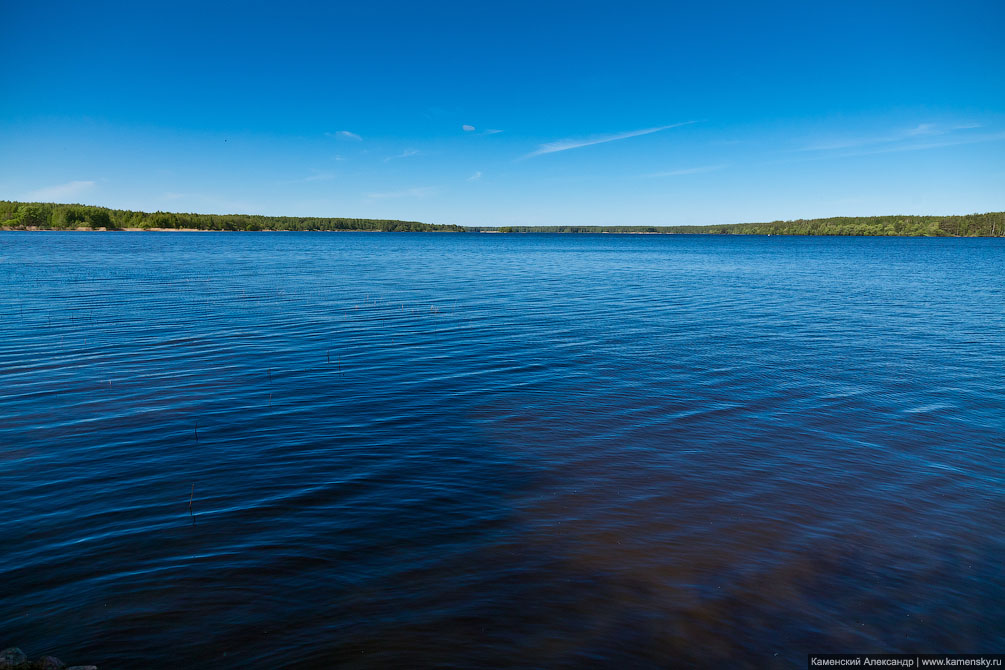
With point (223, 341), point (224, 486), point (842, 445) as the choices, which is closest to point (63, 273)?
point (223, 341)

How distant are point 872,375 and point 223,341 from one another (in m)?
28.2

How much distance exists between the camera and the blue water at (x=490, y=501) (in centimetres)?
738

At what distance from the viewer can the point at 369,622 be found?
7.44 m

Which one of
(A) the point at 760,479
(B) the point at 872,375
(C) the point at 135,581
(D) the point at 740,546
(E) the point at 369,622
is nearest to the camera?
(E) the point at 369,622

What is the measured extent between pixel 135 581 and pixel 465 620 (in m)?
5.17

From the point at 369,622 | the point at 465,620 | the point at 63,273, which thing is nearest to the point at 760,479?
the point at 465,620

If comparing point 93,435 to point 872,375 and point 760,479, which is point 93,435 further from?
point 872,375

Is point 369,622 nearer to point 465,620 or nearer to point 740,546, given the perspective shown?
point 465,620

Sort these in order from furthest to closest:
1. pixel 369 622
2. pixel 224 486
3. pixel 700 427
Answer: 1. pixel 700 427
2. pixel 224 486
3. pixel 369 622

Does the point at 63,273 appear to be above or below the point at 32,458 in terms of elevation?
above

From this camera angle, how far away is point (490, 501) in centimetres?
1095

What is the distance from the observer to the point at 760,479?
1205 centimetres

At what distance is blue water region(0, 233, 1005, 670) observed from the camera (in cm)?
738

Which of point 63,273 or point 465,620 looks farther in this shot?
point 63,273
